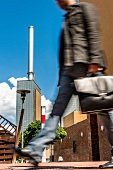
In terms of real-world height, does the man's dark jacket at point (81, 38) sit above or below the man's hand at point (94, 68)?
above

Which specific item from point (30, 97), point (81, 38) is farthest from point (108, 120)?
point (30, 97)

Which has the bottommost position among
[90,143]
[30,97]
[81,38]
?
[81,38]

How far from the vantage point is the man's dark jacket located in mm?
2367

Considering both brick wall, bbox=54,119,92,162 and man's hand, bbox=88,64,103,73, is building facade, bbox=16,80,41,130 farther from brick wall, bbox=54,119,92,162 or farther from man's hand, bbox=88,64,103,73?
man's hand, bbox=88,64,103,73

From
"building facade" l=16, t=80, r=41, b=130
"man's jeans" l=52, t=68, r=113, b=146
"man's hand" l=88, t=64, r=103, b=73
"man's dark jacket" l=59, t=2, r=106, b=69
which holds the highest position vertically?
"building facade" l=16, t=80, r=41, b=130

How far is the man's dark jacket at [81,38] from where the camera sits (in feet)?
7.77

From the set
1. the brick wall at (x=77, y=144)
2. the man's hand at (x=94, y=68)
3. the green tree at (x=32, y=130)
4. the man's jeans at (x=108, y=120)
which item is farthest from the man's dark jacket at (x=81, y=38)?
the green tree at (x=32, y=130)

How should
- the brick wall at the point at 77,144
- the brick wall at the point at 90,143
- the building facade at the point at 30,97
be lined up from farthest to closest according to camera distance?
the brick wall at the point at 77,144 → the building facade at the point at 30,97 → the brick wall at the point at 90,143

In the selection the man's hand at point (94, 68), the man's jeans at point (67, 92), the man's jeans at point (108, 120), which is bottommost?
the man's jeans at point (108, 120)

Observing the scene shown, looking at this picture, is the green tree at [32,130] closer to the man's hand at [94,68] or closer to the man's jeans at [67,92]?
the man's jeans at [67,92]

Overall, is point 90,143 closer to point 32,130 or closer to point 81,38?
point 81,38

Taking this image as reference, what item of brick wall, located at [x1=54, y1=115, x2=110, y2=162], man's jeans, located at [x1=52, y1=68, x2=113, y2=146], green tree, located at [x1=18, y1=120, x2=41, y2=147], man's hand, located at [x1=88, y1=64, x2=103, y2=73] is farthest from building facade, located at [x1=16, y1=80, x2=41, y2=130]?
man's hand, located at [x1=88, y1=64, x2=103, y2=73]

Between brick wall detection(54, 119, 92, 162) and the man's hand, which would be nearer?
the man's hand

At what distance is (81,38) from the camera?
7.97 ft
